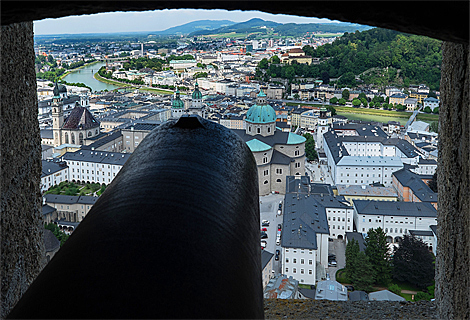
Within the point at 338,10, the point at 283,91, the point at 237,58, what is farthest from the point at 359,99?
the point at 338,10

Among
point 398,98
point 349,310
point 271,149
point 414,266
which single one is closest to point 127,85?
point 398,98

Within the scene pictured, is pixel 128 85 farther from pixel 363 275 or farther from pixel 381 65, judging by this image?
pixel 363 275

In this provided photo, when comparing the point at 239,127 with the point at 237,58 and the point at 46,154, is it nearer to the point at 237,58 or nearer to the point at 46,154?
the point at 46,154

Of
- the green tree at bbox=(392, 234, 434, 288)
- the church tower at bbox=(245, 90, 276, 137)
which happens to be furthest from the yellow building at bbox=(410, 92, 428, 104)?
the green tree at bbox=(392, 234, 434, 288)

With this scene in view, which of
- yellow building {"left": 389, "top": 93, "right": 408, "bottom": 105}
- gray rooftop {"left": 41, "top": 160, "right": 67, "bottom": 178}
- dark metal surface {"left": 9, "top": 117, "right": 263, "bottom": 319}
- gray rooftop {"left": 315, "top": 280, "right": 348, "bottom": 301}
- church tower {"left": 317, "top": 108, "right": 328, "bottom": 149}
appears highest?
dark metal surface {"left": 9, "top": 117, "right": 263, "bottom": 319}

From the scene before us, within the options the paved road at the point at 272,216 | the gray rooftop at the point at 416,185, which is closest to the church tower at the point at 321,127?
the gray rooftop at the point at 416,185

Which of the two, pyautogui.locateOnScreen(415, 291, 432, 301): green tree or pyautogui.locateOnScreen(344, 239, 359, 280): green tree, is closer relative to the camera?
pyautogui.locateOnScreen(415, 291, 432, 301): green tree

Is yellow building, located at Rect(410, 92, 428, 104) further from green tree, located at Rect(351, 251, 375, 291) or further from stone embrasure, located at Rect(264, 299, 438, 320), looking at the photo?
stone embrasure, located at Rect(264, 299, 438, 320)
